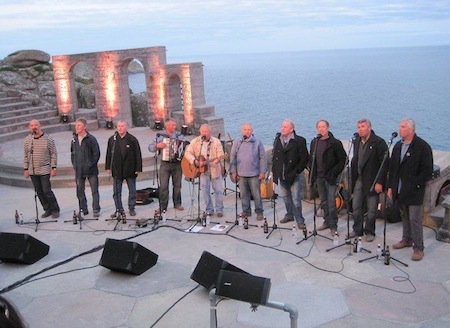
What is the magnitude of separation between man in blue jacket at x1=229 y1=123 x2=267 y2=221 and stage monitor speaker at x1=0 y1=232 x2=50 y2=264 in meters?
3.51

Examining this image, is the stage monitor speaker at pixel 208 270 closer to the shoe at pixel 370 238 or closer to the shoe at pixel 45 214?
the shoe at pixel 370 238

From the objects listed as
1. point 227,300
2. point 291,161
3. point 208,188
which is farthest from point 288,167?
point 227,300

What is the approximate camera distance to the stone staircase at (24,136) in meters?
13.2

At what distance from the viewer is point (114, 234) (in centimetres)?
898

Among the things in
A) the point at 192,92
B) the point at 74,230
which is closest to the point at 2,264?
the point at 74,230

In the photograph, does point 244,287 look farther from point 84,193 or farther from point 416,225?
point 84,193

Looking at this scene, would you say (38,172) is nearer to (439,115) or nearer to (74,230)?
(74,230)

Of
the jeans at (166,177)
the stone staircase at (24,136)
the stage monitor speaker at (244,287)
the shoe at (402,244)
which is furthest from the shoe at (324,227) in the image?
the stone staircase at (24,136)

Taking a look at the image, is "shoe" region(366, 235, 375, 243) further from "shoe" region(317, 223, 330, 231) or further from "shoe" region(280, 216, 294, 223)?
"shoe" region(280, 216, 294, 223)

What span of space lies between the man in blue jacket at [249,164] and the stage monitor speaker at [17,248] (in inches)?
138

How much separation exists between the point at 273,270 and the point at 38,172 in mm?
4904

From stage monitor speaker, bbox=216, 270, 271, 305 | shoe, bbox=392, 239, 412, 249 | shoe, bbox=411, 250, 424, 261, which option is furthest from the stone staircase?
stage monitor speaker, bbox=216, 270, 271, 305

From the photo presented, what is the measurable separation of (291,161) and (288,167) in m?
0.11

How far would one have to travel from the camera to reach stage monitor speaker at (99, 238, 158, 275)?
709cm
